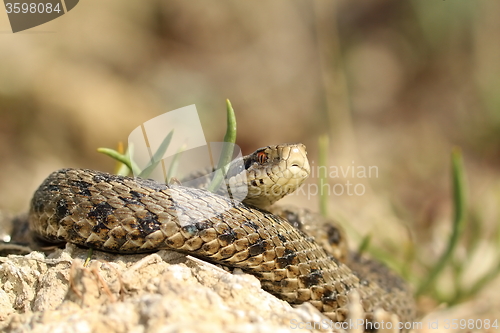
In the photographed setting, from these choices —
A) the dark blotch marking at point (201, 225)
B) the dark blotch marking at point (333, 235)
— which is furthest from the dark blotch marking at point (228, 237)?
the dark blotch marking at point (333, 235)

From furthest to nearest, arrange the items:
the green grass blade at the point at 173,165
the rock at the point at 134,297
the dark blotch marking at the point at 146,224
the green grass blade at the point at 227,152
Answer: the green grass blade at the point at 173,165 → the green grass blade at the point at 227,152 → the dark blotch marking at the point at 146,224 → the rock at the point at 134,297

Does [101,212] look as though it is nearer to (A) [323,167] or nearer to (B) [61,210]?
(B) [61,210]

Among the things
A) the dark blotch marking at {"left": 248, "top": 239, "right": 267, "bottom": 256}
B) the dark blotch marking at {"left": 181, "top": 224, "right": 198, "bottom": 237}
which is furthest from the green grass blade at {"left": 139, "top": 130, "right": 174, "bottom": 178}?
the dark blotch marking at {"left": 248, "top": 239, "right": 267, "bottom": 256}

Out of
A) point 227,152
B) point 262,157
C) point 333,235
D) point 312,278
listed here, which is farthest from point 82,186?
point 333,235

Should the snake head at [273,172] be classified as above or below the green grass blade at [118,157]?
below

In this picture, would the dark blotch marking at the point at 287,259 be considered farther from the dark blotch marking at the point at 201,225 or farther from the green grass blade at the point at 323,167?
the green grass blade at the point at 323,167

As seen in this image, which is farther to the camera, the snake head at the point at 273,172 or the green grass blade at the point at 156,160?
the green grass blade at the point at 156,160
